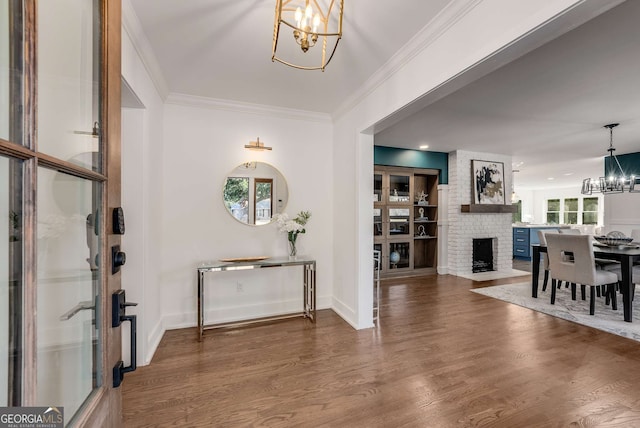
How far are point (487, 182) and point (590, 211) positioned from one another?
8094 millimetres

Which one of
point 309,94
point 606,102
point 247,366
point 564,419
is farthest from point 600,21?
point 247,366

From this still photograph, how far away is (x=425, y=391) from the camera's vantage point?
2008 mm

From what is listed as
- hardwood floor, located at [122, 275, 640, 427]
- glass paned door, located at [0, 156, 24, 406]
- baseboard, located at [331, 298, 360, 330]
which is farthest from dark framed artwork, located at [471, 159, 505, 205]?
glass paned door, located at [0, 156, 24, 406]

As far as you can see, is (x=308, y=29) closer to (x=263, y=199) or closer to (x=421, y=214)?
(x=263, y=199)

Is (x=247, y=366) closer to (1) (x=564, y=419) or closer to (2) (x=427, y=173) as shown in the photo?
(1) (x=564, y=419)

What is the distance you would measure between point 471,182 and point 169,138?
560cm

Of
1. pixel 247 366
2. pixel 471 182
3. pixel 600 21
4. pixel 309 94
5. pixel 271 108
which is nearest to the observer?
pixel 600 21

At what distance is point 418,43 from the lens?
204 cm

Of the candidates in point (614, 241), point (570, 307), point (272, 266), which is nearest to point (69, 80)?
point (272, 266)

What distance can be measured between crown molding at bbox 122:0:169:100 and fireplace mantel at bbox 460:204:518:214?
5.51m

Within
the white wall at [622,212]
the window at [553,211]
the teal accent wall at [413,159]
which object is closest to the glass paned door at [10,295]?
the teal accent wall at [413,159]

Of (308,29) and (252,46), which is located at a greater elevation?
(252,46)

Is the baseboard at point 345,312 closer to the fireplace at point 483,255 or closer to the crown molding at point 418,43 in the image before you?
the crown molding at point 418,43

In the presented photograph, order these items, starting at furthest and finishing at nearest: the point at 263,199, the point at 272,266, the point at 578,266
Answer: the point at 578,266 → the point at 263,199 → the point at 272,266
